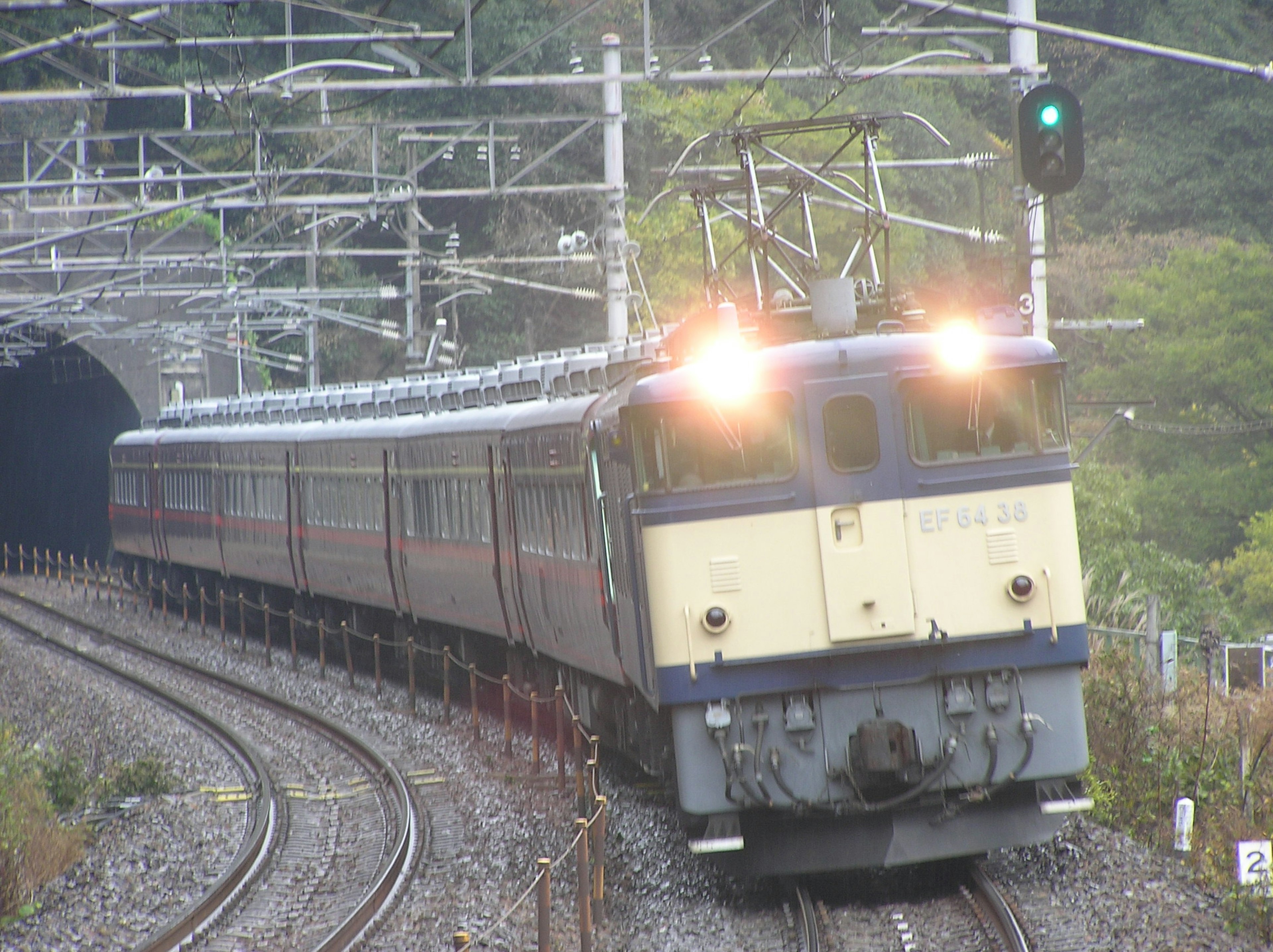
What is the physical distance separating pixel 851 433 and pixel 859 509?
40 cm

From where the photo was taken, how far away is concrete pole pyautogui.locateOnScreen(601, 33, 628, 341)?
66.3 ft

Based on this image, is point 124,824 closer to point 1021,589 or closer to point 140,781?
point 140,781

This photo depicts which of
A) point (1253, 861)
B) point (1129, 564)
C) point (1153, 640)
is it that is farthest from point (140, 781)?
point (1129, 564)

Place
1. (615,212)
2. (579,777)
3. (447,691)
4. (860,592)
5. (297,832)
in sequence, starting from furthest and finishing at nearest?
(615,212) < (447,691) < (297,832) < (579,777) < (860,592)

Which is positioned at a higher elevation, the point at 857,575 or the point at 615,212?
the point at 615,212

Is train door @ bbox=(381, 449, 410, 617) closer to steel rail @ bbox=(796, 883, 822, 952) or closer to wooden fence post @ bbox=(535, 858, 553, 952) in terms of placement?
steel rail @ bbox=(796, 883, 822, 952)

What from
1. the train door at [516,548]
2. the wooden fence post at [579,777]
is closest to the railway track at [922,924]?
the wooden fence post at [579,777]

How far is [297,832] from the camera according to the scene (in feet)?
42.1

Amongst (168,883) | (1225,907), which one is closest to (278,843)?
(168,883)

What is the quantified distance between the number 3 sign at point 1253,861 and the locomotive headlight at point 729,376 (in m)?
3.21

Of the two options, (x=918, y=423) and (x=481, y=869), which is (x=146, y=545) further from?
(x=918, y=423)

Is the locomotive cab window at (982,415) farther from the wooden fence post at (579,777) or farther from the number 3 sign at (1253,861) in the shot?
the wooden fence post at (579,777)

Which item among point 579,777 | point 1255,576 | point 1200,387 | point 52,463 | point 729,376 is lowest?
point 1255,576

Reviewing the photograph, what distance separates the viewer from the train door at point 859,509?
9094 millimetres
